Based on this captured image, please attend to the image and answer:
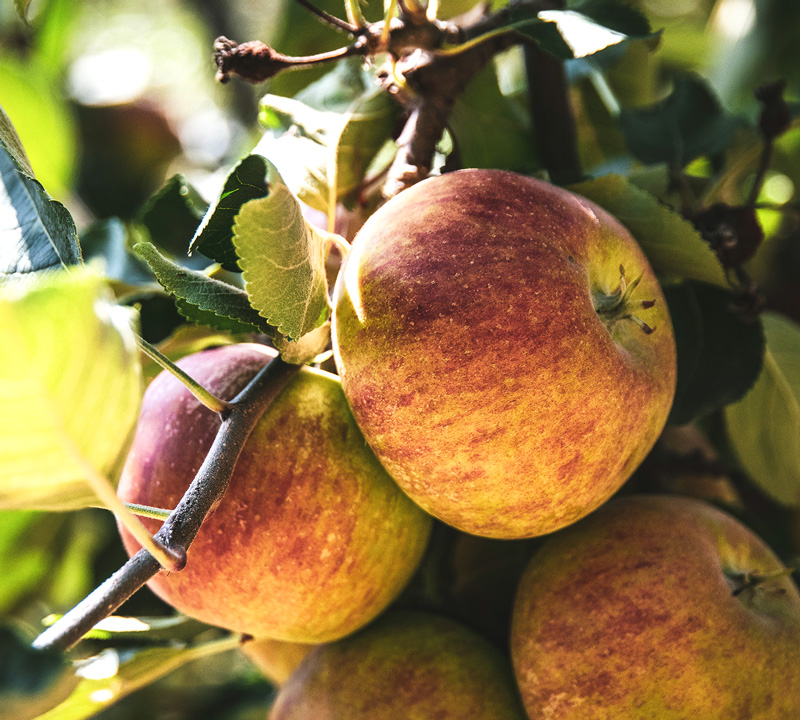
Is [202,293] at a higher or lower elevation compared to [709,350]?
higher

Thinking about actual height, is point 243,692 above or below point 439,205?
below

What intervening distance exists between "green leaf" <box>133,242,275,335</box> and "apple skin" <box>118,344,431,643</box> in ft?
0.22

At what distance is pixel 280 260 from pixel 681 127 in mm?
544

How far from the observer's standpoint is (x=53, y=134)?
3.39 feet

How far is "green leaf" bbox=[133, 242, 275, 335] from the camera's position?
16.8 inches

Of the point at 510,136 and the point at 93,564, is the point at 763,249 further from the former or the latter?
the point at 93,564

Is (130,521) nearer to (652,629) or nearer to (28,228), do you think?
(28,228)

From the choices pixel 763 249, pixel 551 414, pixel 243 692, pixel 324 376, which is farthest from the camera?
pixel 243 692

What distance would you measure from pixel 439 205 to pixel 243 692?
999 mm

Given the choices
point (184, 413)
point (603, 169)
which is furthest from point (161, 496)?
point (603, 169)

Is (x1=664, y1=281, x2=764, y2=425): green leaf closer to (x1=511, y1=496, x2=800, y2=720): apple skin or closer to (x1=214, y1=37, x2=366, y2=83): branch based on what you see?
(x1=511, y1=496, x2=800, y2=720): apple skin

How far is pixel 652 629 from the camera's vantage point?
0.47 metres

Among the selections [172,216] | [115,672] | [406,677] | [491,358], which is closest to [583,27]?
[491,358]

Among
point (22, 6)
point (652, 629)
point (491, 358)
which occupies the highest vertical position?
point (22, 6)
